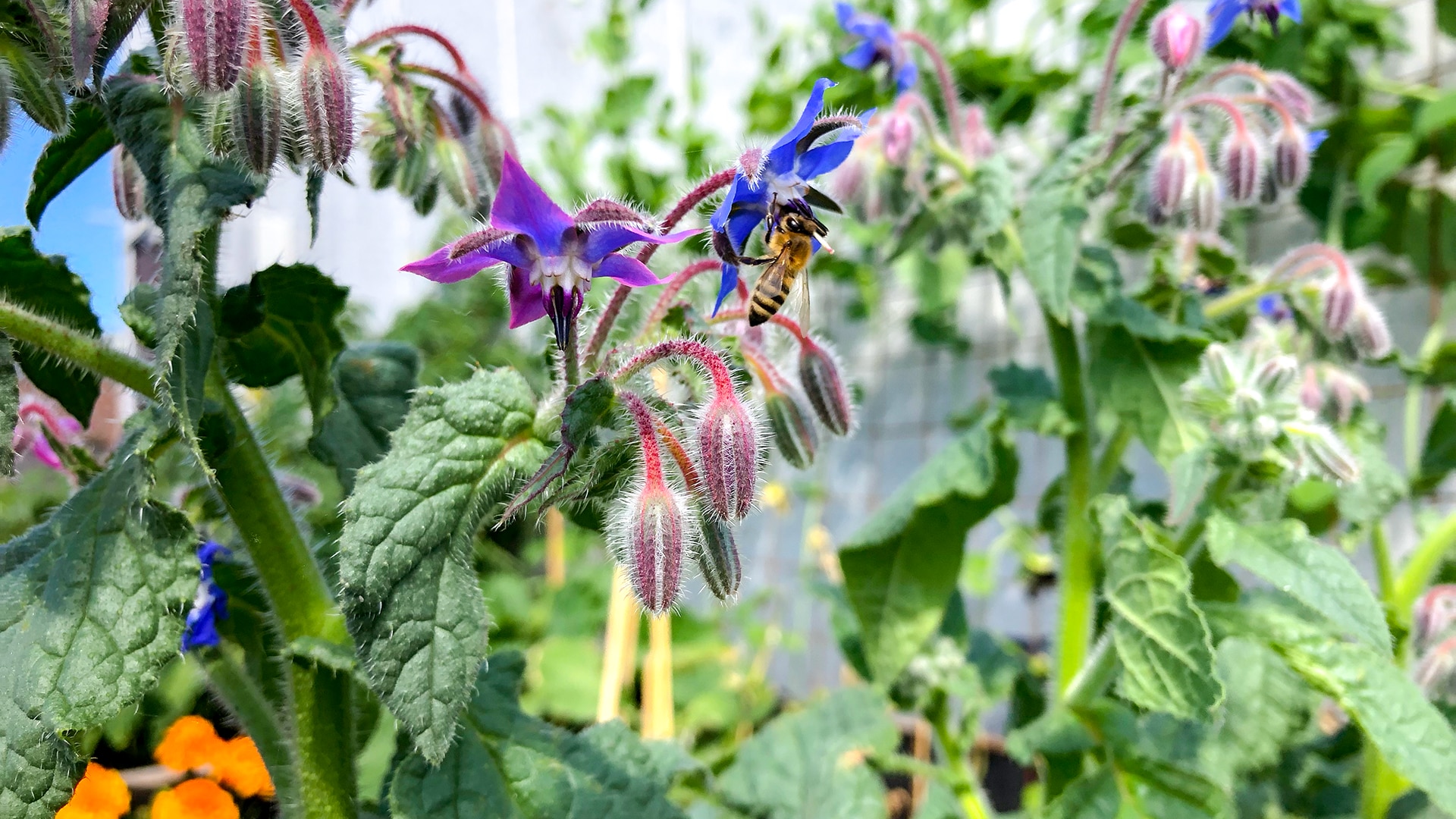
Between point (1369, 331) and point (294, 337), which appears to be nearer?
point (294, 337)

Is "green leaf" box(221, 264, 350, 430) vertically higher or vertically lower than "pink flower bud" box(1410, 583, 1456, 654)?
higher

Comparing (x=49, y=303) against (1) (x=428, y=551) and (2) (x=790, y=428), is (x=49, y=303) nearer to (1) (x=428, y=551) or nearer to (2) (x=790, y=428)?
(1) (x=428, y=551)

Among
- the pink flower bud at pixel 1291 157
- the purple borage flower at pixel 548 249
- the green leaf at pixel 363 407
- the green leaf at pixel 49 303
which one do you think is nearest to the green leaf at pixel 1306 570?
the pink flower bud at pixel 1291 157

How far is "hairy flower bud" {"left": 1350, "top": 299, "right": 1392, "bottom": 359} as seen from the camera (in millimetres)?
1042

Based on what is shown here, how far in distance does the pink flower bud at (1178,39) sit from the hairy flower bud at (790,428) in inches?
22.9

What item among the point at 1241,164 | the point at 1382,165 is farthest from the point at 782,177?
the point at 1382,165

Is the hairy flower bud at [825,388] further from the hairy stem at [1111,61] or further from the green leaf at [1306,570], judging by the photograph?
the hairy stem at [1111,61]

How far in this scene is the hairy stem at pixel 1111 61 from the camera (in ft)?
3.44

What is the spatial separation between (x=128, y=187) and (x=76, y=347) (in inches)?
5.8

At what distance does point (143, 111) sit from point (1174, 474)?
847mm

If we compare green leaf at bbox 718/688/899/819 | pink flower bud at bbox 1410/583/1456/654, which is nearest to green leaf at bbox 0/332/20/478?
green leaf at bbox 718/688/899/819

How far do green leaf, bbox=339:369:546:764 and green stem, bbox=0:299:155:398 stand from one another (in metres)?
0.20

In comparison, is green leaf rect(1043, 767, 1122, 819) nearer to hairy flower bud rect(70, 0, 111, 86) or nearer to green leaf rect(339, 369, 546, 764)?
green leaf rect(339, 369, 546, 764)

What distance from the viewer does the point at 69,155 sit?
2.24ft
